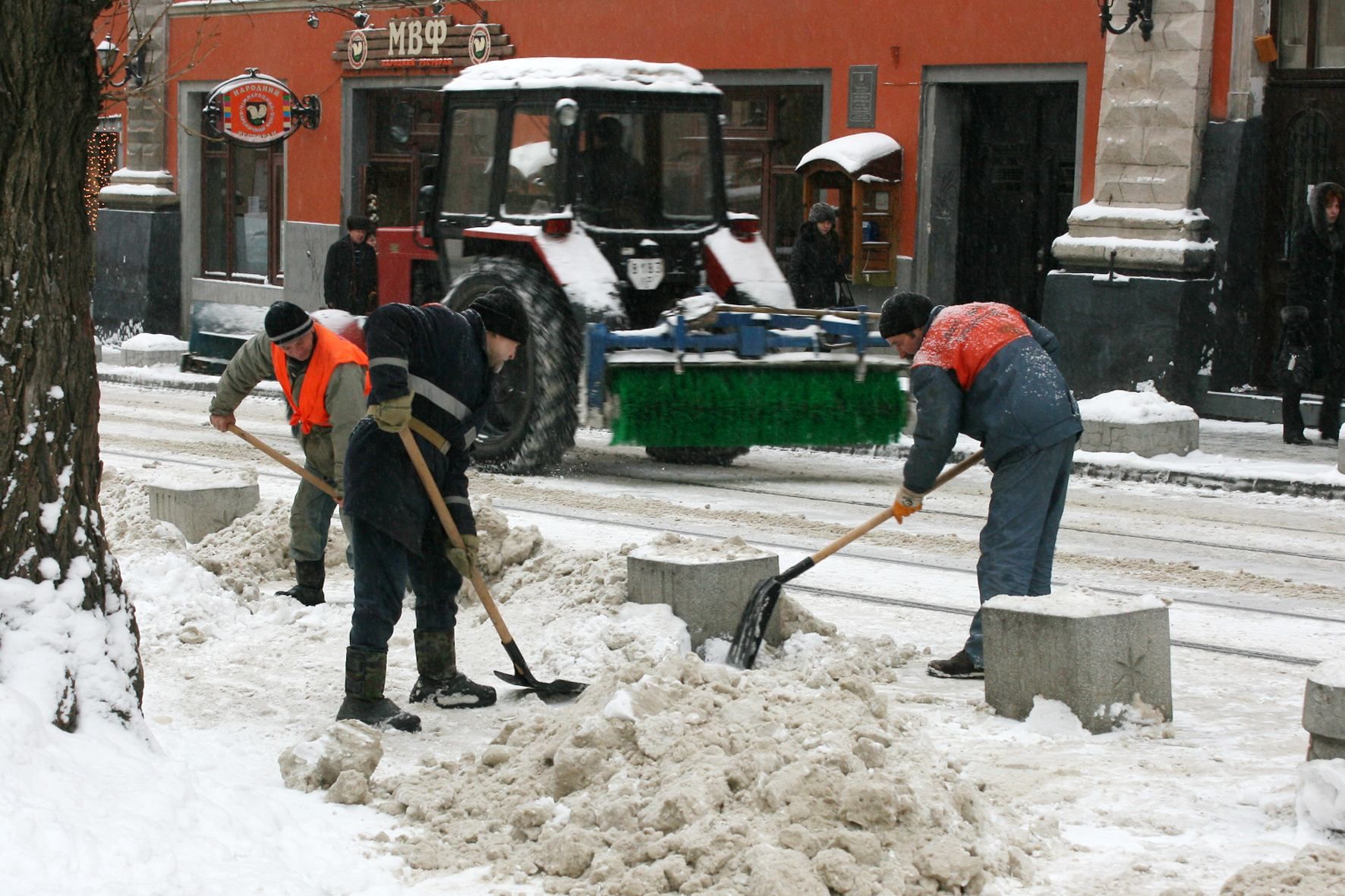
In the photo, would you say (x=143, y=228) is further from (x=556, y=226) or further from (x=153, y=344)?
(x=556, y=226)

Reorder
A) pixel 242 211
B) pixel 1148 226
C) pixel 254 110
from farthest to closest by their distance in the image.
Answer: pixel 242 211, pixel 254 110, pixel 1148 226

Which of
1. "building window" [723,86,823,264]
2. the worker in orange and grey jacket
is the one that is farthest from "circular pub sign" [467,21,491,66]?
the worker in orange and grey jacket

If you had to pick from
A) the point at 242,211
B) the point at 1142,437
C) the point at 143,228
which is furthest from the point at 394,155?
the point at 1142,437

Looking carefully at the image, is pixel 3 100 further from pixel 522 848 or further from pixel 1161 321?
pixel 1161 321

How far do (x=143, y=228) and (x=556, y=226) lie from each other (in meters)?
14.0

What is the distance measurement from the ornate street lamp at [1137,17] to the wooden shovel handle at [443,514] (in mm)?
10018

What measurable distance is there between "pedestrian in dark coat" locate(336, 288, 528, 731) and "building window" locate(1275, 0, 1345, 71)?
10287 mm

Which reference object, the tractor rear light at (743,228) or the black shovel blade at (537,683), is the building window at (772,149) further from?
the black shovel blade at (537,683)

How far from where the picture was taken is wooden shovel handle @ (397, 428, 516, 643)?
5.99m

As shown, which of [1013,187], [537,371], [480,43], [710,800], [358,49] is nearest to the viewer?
[710,800]

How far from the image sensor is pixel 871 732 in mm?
5008

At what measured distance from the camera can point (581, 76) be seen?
12.0 meters

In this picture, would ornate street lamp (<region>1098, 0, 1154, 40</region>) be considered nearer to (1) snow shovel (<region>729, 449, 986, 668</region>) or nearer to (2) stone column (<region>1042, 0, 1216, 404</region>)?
(2) stone column (<region>1042, 0, 1216, 404</region>)

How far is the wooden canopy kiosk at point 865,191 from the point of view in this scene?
54.0ft
